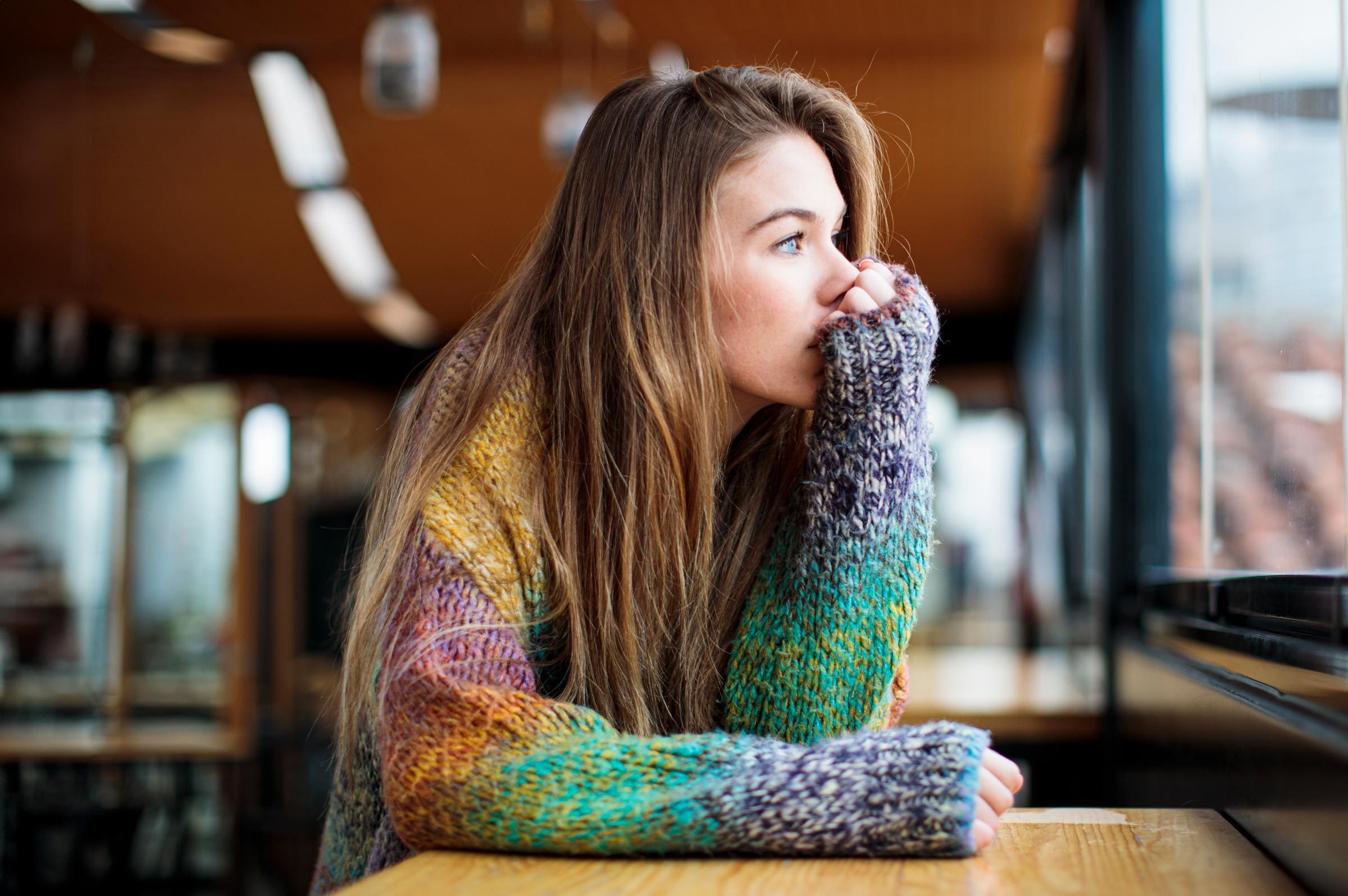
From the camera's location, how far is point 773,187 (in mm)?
1266

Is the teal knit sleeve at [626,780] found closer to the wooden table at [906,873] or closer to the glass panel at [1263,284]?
the wooden table at [906,873]

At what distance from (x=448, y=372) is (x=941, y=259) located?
23.4ft

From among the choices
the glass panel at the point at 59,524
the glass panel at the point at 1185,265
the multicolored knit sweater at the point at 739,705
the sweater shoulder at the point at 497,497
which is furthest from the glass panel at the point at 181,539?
the sweater shoulder at the point at 497,497

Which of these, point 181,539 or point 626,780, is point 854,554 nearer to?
point 626,780

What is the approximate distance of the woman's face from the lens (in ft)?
4.10

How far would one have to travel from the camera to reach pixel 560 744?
3.17 feet

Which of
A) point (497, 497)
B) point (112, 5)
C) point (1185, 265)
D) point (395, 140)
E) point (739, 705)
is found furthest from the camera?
point (395, 140)

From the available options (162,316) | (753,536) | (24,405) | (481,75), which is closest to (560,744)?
(753,536)

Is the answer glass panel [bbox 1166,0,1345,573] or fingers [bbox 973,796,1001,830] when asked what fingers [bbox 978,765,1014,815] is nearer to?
fingers [bbox 973,796,1001,830]

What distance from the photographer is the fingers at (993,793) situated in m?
0.95

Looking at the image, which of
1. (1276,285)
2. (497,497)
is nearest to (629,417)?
(497,497)

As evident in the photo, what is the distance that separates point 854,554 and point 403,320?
8.13 m

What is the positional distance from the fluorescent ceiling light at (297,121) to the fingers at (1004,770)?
5425 mm

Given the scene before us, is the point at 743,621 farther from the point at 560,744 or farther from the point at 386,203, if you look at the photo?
the point at 386,203
